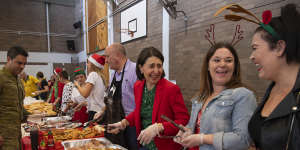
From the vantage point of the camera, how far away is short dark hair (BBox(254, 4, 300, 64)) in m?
0.70

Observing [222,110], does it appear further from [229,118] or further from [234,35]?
[234,35]

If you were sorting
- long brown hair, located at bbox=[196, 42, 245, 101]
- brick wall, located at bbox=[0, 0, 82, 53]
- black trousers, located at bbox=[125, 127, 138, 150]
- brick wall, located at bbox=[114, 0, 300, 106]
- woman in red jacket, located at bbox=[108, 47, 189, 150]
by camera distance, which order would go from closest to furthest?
long brown hair, located at bbox=[196, 42, 245, 101] → woman in red jacket, located at bbox=[108, 47, 189, 150] → black trousers, located at bbox=[125, 127, 138, 150] → brick wall, located at bbox=[114, 0, 300, 106] → brick wall, located at bbox=[0, 0, 82, 53]

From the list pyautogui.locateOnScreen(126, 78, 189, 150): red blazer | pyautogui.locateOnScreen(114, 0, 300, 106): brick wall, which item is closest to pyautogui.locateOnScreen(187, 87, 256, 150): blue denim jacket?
pyautogui.locateOnScreen(126, 78, 189, 150): red blazer

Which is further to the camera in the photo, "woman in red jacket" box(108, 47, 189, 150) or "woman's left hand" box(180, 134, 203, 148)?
"woman in red jacket" box(108, 47, 189, 150)

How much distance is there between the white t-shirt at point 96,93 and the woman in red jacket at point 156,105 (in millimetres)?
983

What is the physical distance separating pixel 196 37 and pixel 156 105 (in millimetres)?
1727

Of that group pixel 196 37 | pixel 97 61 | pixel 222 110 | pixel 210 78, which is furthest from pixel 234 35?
pixel 97 61

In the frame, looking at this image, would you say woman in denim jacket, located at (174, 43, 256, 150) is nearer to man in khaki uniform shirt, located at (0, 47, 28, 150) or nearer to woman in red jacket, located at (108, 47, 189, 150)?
woman in red jacket, located at (108, 47, 189, 150)

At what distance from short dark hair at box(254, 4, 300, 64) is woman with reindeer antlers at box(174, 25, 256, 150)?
0.29 m

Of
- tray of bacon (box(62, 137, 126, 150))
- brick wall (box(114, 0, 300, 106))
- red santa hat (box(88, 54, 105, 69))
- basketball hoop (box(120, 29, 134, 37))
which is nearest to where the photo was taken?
tray of bacon (box(62, 137, 126, 150))

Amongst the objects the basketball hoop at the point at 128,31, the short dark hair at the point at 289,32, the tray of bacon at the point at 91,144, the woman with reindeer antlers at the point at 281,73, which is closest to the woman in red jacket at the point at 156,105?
the tray of bacon at the point at 91,144

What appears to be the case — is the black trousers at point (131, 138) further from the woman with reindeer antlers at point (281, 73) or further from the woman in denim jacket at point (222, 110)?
the woman with reindeer antlers at point (281, 73)

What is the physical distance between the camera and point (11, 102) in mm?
1956

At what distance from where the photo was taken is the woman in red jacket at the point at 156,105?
4.02 feet
